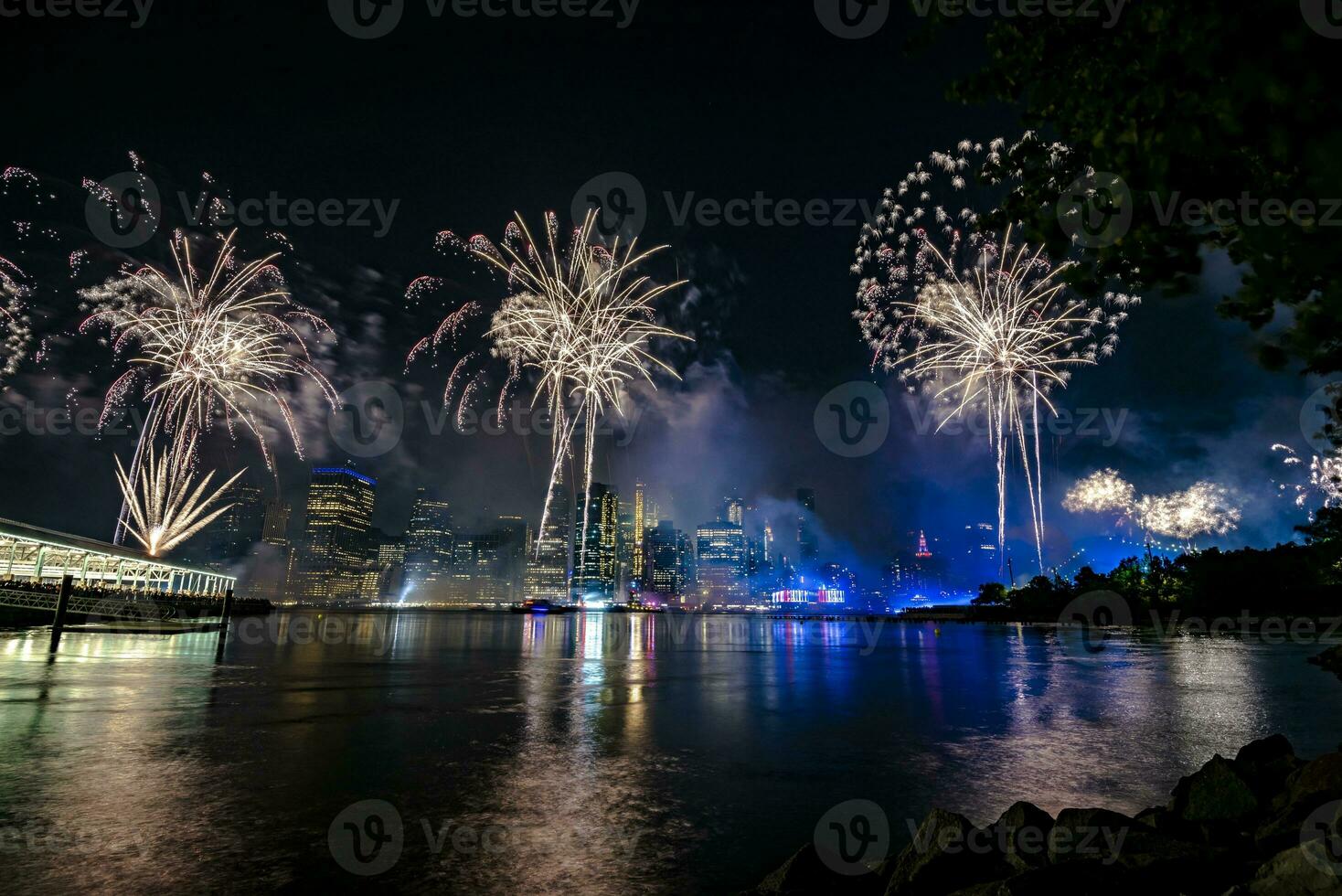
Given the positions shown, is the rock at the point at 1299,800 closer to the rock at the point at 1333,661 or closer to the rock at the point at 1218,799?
the rock at the point at 1218,799

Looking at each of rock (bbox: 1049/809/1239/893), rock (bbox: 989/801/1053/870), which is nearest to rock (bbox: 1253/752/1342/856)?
rock (bbox: 1049/809/1239/893)

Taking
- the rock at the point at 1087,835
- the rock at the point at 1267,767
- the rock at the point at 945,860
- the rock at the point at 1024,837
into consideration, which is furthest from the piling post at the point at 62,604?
the rock at the point at 1267,767

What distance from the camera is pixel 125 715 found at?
18.8m

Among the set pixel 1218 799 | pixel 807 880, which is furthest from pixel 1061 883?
pixel 1218 799

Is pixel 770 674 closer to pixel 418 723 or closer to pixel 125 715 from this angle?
pixel 418 723

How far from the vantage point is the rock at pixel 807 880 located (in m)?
7.46

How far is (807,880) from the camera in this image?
7598mm

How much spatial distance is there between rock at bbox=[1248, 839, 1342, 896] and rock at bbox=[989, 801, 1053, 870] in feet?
6.67

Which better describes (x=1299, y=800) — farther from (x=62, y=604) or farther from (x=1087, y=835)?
(x=62, y=604)

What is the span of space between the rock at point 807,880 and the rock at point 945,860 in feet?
1.36

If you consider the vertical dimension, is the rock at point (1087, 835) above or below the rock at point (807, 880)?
above

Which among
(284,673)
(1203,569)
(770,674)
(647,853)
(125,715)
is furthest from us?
(1203,569)

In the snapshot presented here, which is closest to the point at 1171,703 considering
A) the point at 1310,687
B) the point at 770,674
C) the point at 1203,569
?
the point at 1310,687

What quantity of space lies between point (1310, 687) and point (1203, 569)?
115526 mm
